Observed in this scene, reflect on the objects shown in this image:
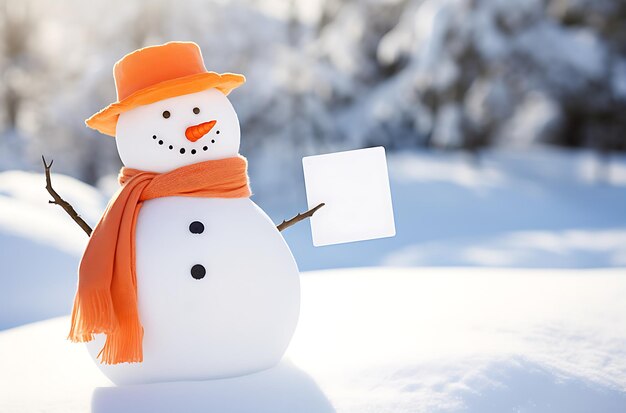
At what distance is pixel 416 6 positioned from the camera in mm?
A: 12445

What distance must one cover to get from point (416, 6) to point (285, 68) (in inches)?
109

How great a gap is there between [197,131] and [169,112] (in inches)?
5.2

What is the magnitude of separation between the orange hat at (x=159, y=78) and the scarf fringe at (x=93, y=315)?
26.2 inches

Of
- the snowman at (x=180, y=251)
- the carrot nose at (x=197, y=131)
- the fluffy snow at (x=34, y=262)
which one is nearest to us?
the snowman at (x=180, y=251)

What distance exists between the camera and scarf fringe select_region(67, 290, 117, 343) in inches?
88.5

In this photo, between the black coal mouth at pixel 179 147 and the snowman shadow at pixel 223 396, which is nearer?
the snowman shadow at pixel 223 396

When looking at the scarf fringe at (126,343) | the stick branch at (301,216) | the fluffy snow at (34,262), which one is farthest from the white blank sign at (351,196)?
the fluffy snow at (34,262)

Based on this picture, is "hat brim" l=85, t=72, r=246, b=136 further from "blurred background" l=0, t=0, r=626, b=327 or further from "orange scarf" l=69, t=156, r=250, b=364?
"blurred background" l=0, t=0, r=626, b=327

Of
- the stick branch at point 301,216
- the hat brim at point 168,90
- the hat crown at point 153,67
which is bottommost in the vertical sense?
the stick branch at point 301,216

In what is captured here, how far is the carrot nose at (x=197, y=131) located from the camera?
2.46 m

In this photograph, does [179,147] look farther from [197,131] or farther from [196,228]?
[196,228]

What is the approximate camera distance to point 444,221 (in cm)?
1031

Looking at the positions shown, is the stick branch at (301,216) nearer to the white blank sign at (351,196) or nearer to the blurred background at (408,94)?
the white blank sign at (351,196)

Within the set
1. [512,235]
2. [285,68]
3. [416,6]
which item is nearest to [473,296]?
[512,235]
